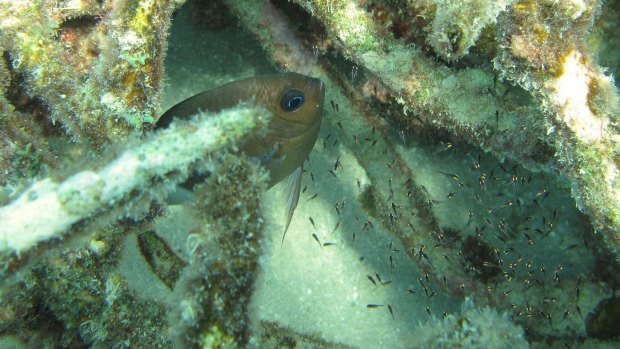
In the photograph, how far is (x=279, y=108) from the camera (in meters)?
2.75

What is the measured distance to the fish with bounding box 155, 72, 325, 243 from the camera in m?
2.63

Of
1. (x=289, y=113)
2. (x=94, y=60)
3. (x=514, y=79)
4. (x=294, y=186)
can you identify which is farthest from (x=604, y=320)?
(x=94, y=60)

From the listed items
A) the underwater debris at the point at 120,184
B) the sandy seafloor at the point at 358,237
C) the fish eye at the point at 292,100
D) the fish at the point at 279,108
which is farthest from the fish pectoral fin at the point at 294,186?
the underwater debris at the point at 120,184

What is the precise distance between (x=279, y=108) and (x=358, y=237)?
7.98 ft

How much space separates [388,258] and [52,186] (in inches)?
156

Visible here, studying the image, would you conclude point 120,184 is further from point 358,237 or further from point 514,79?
point 358,237

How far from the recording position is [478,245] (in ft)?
14.9

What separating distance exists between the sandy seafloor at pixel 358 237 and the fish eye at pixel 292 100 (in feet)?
6.17

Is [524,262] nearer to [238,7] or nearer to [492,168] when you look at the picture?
[492,168]

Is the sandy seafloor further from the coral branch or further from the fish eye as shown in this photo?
the coral branch

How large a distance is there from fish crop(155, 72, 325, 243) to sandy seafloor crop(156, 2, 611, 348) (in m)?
1.74

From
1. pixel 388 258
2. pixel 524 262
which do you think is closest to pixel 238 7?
pixel 388 258

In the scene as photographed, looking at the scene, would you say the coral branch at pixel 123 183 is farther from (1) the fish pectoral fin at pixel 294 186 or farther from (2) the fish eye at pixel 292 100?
(1) the fish pectoral fin at pixel 294 186

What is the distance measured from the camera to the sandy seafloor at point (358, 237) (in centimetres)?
434
